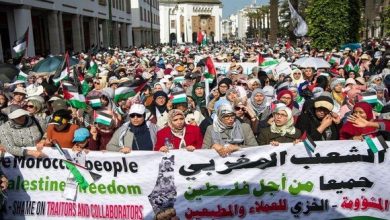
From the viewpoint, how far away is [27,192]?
16.5ft

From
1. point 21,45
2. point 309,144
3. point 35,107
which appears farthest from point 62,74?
point 309,144

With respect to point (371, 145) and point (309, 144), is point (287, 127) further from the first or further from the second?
point (371, 145)

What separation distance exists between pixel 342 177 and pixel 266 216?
88 centimetres

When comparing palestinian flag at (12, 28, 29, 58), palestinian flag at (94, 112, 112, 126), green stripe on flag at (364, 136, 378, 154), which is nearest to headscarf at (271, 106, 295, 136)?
green stripe on flag at (364, 136, 378, 154)

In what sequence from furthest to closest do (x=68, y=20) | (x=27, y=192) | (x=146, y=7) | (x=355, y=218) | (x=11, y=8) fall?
(x=146, y=7), (x=68, y=20), (x=11, y=8), (x=27, y=192), (x=355, y=218)

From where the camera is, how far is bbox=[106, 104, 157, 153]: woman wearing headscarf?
5.18 meters

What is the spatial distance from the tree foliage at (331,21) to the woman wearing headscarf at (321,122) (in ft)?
61.8

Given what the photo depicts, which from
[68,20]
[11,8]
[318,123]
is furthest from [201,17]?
[318,123]

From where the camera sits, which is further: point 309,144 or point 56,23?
point 56,23

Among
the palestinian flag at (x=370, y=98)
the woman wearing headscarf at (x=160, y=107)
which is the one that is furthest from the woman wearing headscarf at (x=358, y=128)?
the woman wearing headscarf at (x=160, y=107)

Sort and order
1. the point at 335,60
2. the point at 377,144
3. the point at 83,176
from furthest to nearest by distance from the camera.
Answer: the point at 335,60 < the point at 83,176 < the point at 377,144

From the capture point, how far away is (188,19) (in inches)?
4983

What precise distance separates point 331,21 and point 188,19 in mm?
105919

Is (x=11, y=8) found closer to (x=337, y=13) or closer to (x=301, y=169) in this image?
(x=337, y=13)
